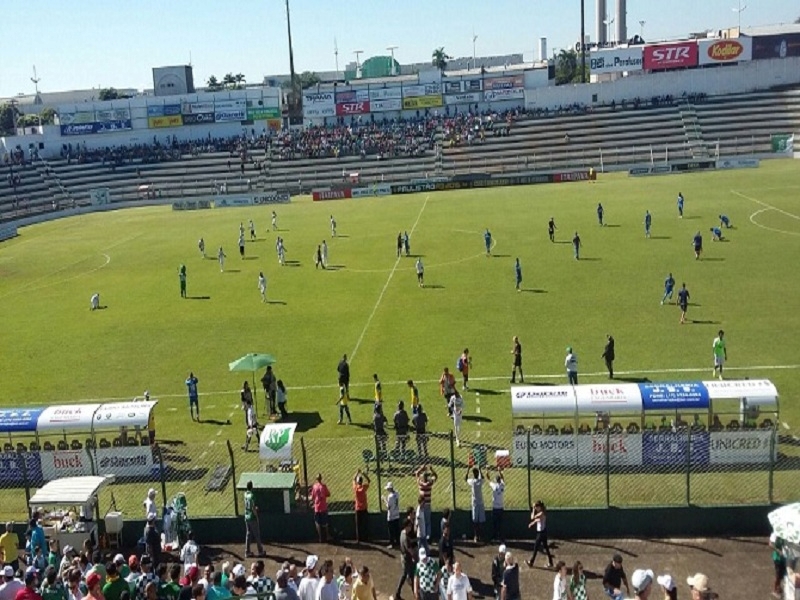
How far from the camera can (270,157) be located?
95.4m

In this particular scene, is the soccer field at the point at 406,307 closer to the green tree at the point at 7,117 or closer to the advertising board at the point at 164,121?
the advertising board at the point at 164,121

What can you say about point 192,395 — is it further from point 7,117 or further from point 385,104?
point 7,117

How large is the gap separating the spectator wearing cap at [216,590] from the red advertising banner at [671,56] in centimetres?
10682

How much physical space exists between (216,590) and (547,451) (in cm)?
941

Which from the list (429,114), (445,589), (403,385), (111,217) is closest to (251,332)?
(403,385)

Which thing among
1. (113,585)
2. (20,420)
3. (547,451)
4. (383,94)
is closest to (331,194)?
(383,94)

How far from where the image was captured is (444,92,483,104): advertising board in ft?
357

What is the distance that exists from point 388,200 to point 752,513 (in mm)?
58908

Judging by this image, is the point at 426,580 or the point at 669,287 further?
the point at 669,287

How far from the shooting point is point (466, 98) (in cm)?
10906

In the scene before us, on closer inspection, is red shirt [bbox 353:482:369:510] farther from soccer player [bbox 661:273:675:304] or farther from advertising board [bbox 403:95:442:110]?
advertising board [bbox 403:95:442:110]

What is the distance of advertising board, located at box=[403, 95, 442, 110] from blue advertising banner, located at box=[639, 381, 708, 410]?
95092 mm

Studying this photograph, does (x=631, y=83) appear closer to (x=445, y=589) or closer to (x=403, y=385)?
(x=403, y=385)

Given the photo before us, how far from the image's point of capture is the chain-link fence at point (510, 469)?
17297 millimetres
